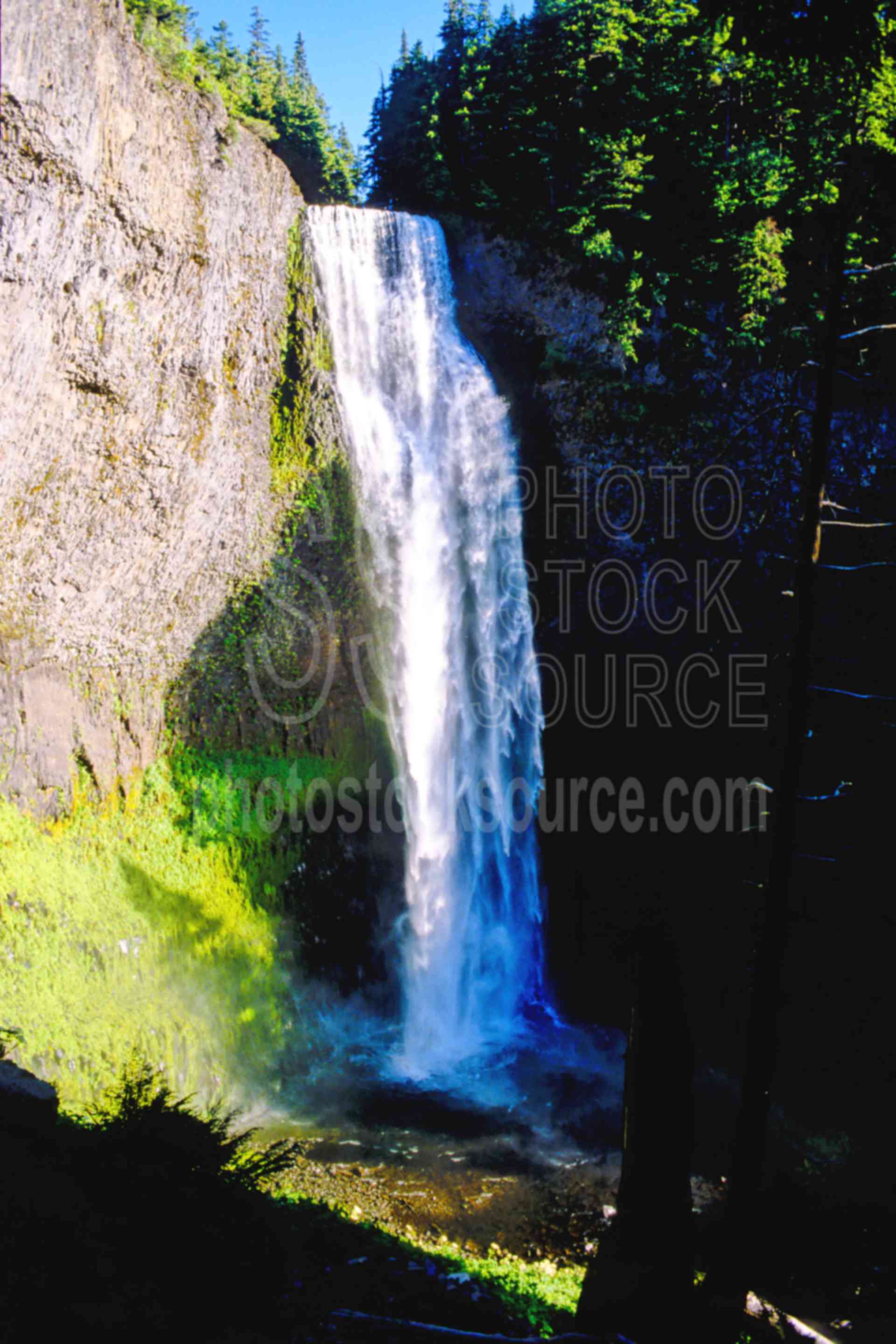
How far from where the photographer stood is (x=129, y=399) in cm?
1248

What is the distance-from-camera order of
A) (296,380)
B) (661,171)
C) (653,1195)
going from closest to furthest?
(653,1195) < (296,380) < (661,171)

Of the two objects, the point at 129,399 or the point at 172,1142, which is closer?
the point at 172,1142

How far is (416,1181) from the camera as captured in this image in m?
10.5

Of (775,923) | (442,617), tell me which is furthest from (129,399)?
(775,923)

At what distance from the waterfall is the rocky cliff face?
97 centimetres

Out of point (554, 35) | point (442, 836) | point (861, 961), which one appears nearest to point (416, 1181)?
point (442, 836)

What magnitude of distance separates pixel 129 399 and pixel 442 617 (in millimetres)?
6532

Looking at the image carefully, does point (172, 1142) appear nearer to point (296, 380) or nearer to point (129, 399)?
point (129, 399)

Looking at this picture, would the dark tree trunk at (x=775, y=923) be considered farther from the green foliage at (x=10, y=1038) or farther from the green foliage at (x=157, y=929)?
the green foliage at (x=157, y=929)

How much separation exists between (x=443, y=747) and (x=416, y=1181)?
7.20 metres

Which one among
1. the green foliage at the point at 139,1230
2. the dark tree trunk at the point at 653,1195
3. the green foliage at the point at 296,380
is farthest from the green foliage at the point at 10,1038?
the green foliage at the point at 296,380

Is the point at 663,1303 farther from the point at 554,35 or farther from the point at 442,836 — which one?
the point at 554,35

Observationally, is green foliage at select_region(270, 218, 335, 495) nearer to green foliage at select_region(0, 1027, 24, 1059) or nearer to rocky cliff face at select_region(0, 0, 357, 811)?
rocky cliff face at select_region(0, 0, 357, 811)

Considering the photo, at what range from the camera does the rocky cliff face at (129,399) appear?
10969 mm
